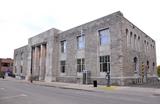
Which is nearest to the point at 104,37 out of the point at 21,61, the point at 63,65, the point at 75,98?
the point at 63,65

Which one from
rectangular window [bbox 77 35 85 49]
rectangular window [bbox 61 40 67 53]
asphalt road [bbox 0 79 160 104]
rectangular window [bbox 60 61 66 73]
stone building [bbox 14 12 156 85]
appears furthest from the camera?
rectangular window [bbox 61 40 67 53]

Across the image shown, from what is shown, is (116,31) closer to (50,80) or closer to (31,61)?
(50,80)

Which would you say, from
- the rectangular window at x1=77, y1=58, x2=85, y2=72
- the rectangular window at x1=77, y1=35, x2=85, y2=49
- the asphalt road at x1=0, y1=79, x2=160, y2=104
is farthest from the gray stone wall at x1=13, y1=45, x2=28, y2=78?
the asphalt road at x1=0, y1=79, x2=160, y2=104

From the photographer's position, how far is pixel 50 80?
39.0m

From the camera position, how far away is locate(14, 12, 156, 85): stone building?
27766mm

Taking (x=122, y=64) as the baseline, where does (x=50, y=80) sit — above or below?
below

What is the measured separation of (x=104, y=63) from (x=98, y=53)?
203cm

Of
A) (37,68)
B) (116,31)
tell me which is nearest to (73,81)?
(116,31)

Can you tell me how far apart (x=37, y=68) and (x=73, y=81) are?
15.8 metres

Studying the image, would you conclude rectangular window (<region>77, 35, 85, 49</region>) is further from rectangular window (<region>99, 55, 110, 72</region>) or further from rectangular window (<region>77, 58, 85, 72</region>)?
rectangular window (<region>99, 55, 110, 72</region>)

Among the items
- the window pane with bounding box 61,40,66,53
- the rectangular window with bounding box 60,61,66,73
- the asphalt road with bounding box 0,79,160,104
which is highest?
the window pane with bounding box 61,40,66,53

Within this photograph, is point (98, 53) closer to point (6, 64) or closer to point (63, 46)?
point (63, 46)

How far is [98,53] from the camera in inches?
1198

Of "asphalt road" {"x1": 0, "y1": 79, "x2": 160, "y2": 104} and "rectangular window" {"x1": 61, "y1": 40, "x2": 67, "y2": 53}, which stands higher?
"rectangular window" {"x1": 61, "y1": 40, "x2": 67, "y2": 53}
